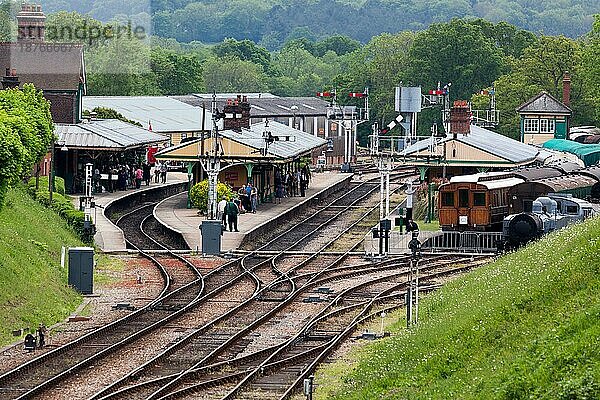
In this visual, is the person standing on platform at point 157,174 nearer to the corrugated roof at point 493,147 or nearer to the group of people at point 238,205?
the group of people at point 238,205

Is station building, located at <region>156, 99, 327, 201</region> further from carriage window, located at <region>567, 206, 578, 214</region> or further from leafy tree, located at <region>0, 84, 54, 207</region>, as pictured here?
carriage window, located at <region>567, 206, 578, 214</region>

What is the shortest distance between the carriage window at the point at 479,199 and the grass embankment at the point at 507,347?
18310 mm

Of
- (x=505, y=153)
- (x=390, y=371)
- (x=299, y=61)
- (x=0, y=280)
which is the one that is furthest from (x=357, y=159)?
(x=299, y=61)

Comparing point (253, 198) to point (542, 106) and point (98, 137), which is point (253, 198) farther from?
point (542, 106)

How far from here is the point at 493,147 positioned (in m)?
54.7

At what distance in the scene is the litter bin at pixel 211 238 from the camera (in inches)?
1550

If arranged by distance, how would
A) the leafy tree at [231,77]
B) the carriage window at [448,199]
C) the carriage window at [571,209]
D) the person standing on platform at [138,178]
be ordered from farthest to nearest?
the leafy tree at [231,77]
the person standing on platform at [138,178]
the carriage window at [448,199]
the carriage window at [571,209]

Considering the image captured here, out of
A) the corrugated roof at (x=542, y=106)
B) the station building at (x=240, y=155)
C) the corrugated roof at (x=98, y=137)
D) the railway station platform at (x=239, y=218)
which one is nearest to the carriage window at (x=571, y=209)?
the railway station platform at (x=239, y=218)

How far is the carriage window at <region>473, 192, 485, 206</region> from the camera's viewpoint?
42438 mm

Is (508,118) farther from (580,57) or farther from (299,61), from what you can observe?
(299,61)

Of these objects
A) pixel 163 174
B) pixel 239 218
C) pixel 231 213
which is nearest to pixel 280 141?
pixel 163 174

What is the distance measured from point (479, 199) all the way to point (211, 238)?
9.19 meters

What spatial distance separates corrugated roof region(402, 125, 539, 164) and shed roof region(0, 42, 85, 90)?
18919 millimetres

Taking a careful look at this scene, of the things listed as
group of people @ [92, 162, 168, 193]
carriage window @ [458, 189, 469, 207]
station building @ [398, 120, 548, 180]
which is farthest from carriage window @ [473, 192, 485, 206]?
group of people @ [92, 162, 168, 193]
